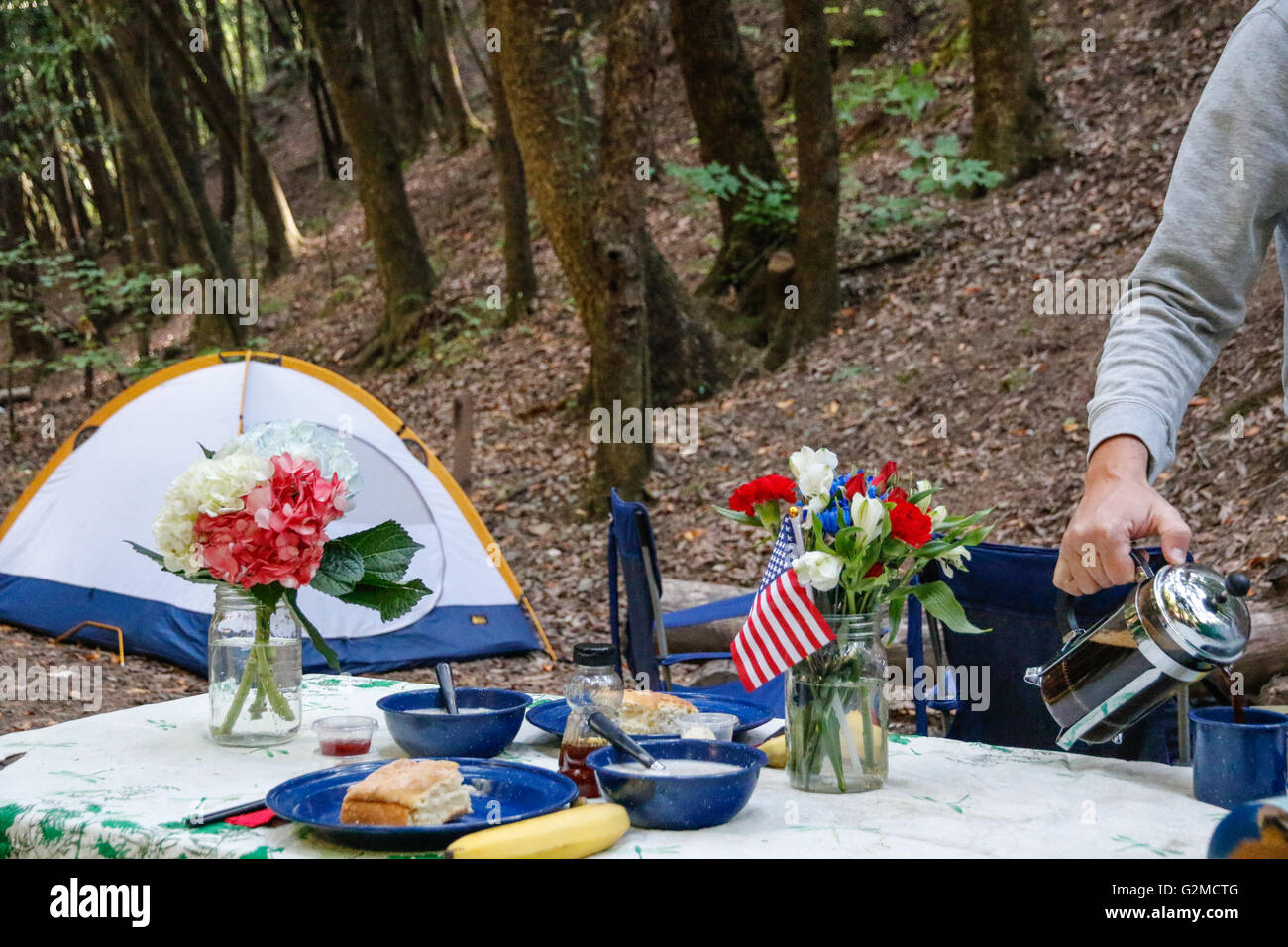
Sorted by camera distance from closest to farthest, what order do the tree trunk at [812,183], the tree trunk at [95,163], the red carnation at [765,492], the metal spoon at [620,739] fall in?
1. the metal spoon at [620,739]
2. the red carnation at [765,492]
3. the tree trunk at [812,183]
4. the tree trunk at [95,163]

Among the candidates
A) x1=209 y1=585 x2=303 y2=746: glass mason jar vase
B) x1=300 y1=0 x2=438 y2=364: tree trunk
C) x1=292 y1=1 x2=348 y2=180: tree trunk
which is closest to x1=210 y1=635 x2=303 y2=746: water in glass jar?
x1=209 y1=585 x2=303 y2=746: glass mason jar vase

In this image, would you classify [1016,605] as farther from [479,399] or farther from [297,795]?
[479,399]

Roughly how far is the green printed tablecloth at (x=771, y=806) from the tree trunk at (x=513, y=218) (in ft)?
32.3

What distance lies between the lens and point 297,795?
68.9 inches

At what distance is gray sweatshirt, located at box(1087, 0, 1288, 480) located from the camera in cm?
177

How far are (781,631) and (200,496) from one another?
3.42 feet

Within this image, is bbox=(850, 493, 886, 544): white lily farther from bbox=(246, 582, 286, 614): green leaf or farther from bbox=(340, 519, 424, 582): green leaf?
bbox=(246, 582, 286, 614): green leaf

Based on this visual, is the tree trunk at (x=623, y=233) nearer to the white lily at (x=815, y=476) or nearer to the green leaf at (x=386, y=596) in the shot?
the green leaf at (x=386, y=596)

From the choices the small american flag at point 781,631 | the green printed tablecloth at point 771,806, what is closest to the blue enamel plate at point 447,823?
the green printed tablecloth at point 771,806

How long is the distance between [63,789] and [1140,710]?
1658 mm

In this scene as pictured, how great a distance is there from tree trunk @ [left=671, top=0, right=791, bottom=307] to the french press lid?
825cm

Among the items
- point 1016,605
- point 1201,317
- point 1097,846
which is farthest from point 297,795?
point 1016,605

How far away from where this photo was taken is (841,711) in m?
1.83

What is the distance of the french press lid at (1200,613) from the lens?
157cm
